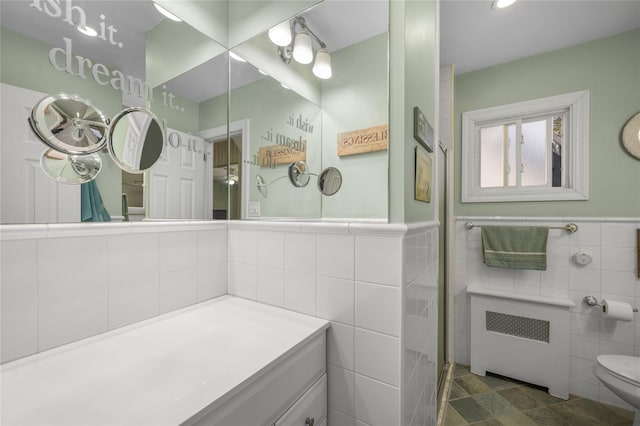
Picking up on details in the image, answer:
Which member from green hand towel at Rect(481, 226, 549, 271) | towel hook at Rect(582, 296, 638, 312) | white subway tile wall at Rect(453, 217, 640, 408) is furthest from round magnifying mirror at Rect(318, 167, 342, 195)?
towel hook at Rect(582, 296, 638, 312)

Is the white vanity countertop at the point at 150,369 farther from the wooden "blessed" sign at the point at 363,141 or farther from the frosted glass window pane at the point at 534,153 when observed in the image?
the frosted glass window pane at the point at 534,153

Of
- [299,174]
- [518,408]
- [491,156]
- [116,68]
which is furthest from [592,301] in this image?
[116,68]

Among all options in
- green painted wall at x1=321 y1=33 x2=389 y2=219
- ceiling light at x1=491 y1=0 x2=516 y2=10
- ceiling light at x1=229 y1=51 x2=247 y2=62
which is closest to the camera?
green painted wall at x1=321 y1=33 x2=389 y2=219

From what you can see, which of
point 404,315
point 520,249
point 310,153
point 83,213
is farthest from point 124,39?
point 520,249

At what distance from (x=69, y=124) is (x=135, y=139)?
0.16 metres

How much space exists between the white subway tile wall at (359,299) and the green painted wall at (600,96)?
62.8 inches

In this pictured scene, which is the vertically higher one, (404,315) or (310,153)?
(310,153)

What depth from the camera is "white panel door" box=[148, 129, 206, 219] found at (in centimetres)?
96

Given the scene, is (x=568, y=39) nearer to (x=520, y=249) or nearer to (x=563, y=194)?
(x=563, y=194)

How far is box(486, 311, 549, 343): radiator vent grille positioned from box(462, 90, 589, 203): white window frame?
88cm

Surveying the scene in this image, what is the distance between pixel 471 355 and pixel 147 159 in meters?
2.46

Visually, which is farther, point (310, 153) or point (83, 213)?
point (310, 153)

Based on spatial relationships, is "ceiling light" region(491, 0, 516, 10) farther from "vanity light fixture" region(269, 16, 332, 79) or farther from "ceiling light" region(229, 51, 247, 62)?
"ceiling light" region(229, 51, 247, 62)

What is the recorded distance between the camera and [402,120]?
810 mm
